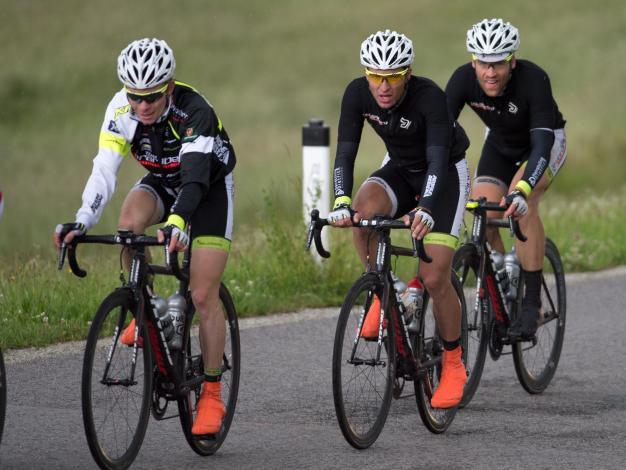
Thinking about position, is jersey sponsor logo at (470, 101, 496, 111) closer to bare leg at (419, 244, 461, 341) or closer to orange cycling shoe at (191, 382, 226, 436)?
bare leg at (419, 244, 461, 341)

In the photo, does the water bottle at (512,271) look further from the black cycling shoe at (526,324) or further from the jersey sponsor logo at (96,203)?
the jersey sponsor logo at (96,203)

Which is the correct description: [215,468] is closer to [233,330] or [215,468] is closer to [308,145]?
[233,330]

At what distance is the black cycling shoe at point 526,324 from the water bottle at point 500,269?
193mm

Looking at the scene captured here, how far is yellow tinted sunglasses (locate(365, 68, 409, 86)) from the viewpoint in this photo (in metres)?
7.14

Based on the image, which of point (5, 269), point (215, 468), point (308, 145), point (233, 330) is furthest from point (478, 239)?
point (5, 269)

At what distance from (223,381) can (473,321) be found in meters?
1.78

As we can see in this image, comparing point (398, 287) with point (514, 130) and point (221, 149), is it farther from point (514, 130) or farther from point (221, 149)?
point (514, 130)

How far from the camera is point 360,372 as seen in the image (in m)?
7.10

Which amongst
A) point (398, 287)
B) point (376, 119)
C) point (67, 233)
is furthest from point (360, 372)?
point (67, 233)

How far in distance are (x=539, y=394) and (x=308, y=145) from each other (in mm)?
3565

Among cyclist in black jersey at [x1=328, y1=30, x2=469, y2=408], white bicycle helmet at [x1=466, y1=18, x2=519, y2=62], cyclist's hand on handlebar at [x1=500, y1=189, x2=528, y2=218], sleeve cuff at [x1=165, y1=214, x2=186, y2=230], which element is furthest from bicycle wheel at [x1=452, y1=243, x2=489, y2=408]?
sleeve cuff at [x1=165, y1=214, x2=186, y2=230]

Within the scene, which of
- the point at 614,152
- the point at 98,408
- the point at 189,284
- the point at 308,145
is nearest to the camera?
the point at 98,408

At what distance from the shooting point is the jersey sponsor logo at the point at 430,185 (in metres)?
7.14

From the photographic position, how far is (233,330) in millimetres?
7207
